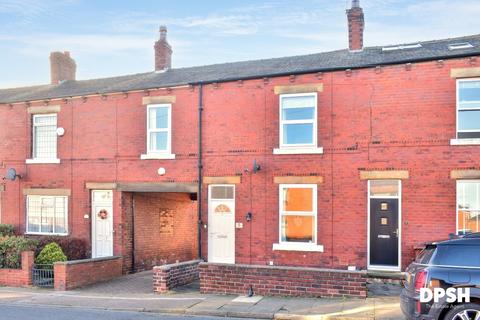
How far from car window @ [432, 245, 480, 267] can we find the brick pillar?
1136cm

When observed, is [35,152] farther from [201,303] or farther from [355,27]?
[355,27]

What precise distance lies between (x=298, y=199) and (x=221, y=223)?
8.66ft

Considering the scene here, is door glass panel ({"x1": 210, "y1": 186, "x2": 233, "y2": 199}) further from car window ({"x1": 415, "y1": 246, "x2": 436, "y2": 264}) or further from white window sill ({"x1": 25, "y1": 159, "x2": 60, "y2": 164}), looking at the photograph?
car window ({"x1": 415, "y1": 246, "x2": 436, "y2": 264})

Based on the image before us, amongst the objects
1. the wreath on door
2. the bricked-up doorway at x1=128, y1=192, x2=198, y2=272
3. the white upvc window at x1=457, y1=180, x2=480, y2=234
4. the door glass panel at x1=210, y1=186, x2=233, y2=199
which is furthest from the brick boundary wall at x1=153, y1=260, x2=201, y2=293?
the white upvc window at x1=457, y1=180, x2=480, y2=234

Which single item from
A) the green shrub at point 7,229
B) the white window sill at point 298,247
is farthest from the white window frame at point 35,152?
the white window sill at point 298,247

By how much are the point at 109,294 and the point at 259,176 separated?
5515 millimetres

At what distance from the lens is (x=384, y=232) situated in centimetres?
1312

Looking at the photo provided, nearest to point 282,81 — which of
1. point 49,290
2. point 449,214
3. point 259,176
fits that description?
point 259,176

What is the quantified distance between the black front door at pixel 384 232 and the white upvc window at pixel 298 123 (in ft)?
8.35

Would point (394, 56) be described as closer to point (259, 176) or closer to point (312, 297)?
point (259, 176)

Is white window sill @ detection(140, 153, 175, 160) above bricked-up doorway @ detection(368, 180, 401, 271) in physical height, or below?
above

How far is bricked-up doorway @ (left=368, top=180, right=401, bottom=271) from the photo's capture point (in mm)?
13000

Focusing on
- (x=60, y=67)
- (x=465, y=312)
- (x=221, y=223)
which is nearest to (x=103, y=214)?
(x=221, y=223)

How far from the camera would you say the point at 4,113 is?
Answer: 18.3 m
